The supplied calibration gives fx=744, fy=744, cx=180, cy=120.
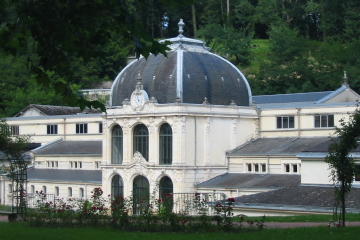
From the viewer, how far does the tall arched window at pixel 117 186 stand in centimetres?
6233

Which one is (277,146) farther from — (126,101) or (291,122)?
(126,101)

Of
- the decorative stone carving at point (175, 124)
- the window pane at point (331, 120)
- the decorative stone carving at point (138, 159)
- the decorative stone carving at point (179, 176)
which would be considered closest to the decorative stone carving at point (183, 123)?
the decorative stone carving at point (175, 124)

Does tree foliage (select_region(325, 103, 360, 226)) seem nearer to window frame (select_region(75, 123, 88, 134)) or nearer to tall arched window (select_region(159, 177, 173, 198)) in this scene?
tall arched window (select_region(159, 177, 173, 198))

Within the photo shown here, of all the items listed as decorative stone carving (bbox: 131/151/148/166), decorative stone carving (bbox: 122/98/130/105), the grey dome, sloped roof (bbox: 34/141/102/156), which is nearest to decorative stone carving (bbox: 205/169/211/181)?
decorative stone carving (bbox: 131/151/148/166)

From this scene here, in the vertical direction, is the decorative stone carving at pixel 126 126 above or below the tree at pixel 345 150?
above

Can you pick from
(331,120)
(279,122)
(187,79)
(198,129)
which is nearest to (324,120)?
(331,120)

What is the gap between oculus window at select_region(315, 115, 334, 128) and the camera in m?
59.2

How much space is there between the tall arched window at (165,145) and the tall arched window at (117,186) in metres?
4.75

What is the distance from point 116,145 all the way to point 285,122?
1445cm

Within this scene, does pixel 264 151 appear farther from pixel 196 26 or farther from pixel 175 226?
pixel 196 26

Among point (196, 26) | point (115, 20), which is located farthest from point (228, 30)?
point (115, 20)

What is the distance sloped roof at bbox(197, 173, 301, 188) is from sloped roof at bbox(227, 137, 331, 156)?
6.10 ft

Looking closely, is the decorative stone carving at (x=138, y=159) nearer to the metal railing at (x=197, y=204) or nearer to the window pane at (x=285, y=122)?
the metal railing at (x=197, y=204)

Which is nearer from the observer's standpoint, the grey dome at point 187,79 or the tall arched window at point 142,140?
the grey dome at point 187,79
